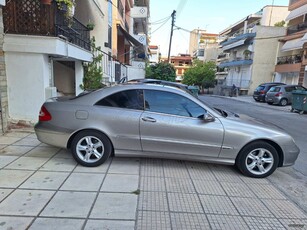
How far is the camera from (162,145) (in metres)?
4.49

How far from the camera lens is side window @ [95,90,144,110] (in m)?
4.58

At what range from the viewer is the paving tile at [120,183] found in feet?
12.3

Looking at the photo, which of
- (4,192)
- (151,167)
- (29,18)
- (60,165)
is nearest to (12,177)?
(4,192)

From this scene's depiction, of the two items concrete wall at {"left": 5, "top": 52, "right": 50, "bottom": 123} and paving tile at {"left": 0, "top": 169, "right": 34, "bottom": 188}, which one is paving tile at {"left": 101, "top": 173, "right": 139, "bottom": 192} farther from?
concrete wall at {"left": 5, "top": 52, "right": 50, "bottom": 123}

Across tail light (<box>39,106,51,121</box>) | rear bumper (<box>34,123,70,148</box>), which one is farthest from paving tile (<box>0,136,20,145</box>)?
tail light (<box>39,106,51,121</box>)

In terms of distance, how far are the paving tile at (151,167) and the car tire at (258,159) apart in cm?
141

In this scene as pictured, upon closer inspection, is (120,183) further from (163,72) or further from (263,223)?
(163,72)

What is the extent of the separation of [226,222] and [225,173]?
163 centimetres

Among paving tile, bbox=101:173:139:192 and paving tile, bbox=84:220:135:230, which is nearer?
paving tile, bbox=84:220:135:230

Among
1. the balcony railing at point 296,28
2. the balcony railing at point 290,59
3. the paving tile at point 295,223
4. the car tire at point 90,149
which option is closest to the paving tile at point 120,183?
the car tire at point 90,149

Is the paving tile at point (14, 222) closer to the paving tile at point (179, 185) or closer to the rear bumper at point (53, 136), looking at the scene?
the rear bumper at point (53, 136)

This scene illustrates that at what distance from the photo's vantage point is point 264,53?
33312mm

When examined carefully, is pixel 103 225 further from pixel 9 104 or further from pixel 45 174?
pixel 9 104

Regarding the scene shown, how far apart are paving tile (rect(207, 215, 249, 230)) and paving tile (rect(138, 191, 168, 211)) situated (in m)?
0.61
